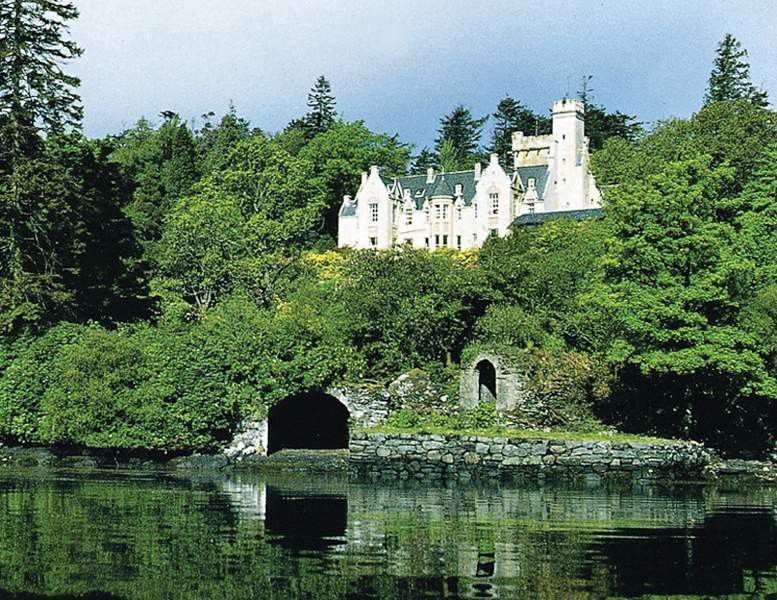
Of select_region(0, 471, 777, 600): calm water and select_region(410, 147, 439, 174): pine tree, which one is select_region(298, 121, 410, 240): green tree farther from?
select_region(0, 471, 777, 600): calm water

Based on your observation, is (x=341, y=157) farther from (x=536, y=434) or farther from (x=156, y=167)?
(x=536, y=434)

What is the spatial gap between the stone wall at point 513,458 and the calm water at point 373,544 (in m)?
4.93

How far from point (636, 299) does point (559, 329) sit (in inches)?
182

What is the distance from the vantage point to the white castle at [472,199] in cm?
8769

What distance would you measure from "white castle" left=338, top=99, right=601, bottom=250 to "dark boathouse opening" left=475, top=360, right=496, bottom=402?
47736mm

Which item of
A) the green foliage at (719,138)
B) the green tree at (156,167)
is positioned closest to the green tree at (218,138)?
the green tree at (156,167)

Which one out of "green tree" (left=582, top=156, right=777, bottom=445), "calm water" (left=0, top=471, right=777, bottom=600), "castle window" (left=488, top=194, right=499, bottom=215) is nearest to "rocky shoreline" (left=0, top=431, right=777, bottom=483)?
"green tree" (left=582, top=156, right=777, bottom=445)

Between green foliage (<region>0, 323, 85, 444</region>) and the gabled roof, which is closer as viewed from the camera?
green foliage (<region>0, 323, 85, 444</region>)

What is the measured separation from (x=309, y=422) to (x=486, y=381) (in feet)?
21.8

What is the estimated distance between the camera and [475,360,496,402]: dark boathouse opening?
123ft

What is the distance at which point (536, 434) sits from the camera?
33219mm

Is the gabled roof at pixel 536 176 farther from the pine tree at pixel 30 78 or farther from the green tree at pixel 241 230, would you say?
the pine tree at pixel 30 78

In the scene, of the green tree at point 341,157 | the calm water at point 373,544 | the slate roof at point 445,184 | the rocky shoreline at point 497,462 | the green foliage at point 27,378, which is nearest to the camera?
the calm water at point 373,544

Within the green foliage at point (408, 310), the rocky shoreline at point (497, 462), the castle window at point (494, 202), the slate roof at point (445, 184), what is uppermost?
the slate roof at point (445, 184)
